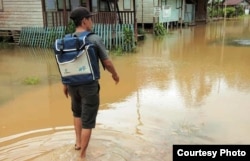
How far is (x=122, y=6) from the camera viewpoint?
21156 mm

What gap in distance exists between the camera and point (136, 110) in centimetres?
611

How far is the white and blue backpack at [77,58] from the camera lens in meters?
3.55

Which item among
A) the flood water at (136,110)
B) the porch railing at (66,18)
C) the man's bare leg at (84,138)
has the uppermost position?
the porch railing at (66,18)

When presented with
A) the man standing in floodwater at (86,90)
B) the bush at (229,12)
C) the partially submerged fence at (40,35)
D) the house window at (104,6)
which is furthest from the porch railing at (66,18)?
the bush at (229,12)

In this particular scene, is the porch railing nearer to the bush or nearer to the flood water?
the flood water

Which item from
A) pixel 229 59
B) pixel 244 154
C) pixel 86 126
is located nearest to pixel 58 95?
pixel 86 126

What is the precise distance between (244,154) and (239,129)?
6.33ft

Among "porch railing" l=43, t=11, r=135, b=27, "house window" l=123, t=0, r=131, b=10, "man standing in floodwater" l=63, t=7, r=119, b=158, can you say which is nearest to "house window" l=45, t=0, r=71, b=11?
"porch railing" l=43, t=11, r=135, b=27

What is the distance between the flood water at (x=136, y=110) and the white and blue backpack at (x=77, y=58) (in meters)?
1.08

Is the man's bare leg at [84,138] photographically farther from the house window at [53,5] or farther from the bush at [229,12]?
the bush at [229,12]

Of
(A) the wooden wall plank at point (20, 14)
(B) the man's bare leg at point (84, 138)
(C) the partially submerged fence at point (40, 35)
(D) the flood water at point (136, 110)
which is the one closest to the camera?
(B) the man's bare leg at point (84, 138)

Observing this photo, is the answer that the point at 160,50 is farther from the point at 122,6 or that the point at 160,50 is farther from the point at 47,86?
the point at 122,6

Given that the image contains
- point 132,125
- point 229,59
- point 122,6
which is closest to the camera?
point 132,125

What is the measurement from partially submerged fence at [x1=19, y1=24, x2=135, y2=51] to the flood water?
2130 millimetres
